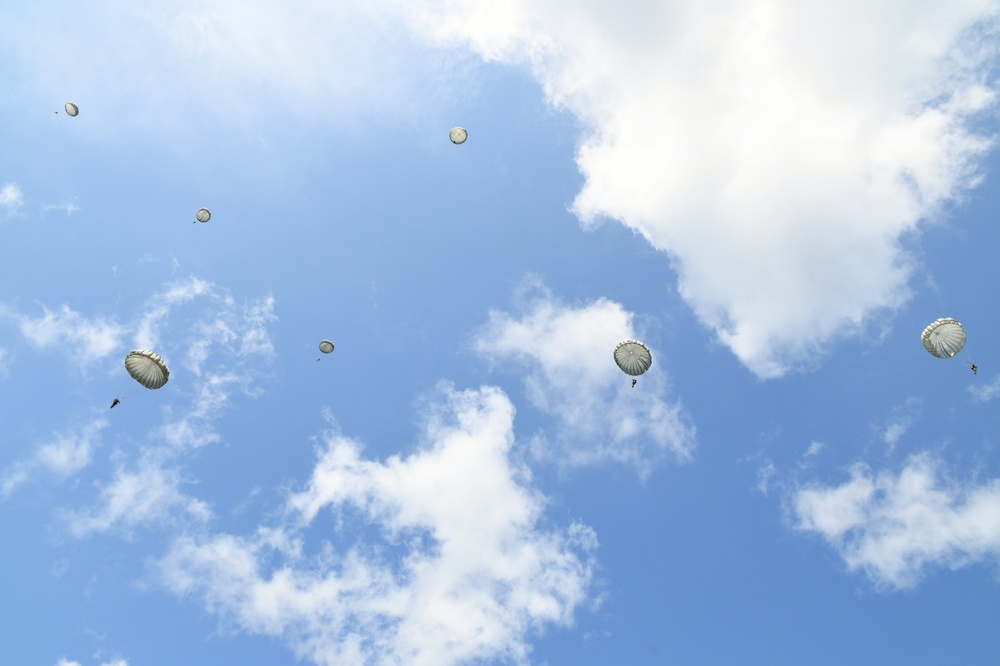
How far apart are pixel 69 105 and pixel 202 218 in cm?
1873

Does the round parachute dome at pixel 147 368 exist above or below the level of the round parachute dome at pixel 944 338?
below

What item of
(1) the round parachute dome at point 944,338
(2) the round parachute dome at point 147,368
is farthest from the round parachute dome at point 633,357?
(2) the round parachute dome at point 147,368

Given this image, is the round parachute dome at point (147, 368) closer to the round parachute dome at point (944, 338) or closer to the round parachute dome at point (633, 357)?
the round parachute dome at point (633, 357)

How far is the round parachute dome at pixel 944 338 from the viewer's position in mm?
54781

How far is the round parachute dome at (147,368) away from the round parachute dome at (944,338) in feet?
239

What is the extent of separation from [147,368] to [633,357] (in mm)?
46985

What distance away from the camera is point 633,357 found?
5981 cm

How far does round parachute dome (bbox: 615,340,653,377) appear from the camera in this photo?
59.3 m

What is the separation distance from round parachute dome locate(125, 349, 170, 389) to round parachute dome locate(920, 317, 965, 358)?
239ft

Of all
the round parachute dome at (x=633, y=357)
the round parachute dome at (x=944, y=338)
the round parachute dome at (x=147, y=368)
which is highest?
the round parachute dome at (x=944, y=338)

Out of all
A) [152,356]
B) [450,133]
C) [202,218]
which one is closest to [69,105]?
[202,218]

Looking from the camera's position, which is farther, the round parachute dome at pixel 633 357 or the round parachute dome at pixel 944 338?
the round parachute dome at pixel 633 357

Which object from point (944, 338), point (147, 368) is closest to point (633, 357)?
point (944, 338)

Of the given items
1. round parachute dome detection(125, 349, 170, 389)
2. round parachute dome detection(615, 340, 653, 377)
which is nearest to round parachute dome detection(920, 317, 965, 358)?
round parachute dome detection(615, 340, 653, 377)
